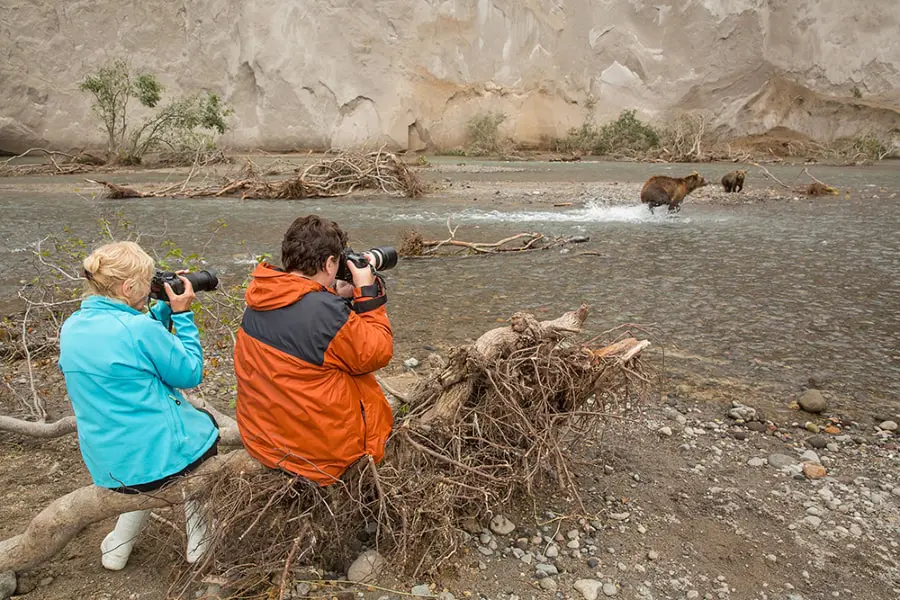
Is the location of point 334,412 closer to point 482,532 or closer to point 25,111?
point 482,532

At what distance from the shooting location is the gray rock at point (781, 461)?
11.5ft

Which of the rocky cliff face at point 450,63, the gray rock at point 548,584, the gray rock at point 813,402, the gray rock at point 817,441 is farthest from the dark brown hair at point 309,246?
the rocky cliff face at point 450,63

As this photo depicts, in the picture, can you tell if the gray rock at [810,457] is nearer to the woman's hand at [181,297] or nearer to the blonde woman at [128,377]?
the blonde woman at [128,377]

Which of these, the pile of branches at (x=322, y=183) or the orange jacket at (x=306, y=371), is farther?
the pile of branches at (x=322, y=183)

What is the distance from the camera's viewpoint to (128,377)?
2285 millimetres

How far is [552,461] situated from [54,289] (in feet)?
19.1

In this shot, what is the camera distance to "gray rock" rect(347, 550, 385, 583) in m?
2.58

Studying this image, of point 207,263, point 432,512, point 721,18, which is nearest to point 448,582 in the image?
point 432,512

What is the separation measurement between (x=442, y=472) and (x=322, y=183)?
13811 millimetres

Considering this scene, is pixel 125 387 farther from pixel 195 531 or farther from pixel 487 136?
pixel 487 136

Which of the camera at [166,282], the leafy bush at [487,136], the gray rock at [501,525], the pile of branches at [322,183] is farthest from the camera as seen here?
the leafy bush at [487,136]

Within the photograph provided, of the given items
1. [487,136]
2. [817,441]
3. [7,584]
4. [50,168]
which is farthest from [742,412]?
[487,136]

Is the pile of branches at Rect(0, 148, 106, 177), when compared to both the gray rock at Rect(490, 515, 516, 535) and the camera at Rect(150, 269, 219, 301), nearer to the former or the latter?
the camera at Rect(150, 269, 219, 301)

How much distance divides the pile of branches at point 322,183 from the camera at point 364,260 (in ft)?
43.2
